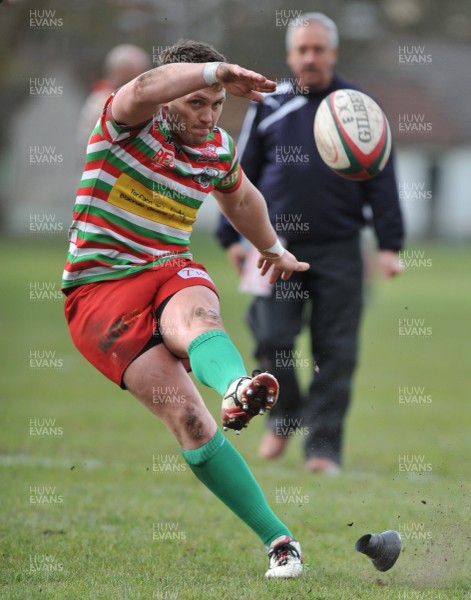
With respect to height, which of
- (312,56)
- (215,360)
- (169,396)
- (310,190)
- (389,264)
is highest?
(312,56)

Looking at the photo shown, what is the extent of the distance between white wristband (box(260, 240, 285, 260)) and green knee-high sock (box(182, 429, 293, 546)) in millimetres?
1069

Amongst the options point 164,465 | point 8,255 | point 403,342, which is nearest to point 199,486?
point 164,465

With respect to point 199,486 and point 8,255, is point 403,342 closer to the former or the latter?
point 199,486

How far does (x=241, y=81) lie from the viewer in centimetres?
402

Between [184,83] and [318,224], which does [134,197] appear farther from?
[318,224]

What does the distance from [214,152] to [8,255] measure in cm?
2417

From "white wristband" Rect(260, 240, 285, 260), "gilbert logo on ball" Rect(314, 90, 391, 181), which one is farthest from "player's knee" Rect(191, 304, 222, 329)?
"gilbert logo on ball" Rect(314, 90, 391, 181)

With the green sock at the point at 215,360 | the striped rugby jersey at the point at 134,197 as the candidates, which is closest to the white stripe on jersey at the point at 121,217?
the striped rugby jersey at the point at 134,197

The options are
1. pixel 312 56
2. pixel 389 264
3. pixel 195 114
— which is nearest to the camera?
pixel 195 114

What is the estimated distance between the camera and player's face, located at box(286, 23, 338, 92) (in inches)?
287

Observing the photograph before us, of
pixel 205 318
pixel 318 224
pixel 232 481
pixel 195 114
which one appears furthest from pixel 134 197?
pixel 318 224

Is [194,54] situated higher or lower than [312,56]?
higher

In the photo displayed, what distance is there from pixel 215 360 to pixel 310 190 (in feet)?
11.4

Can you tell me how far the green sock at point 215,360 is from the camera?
4.20m
